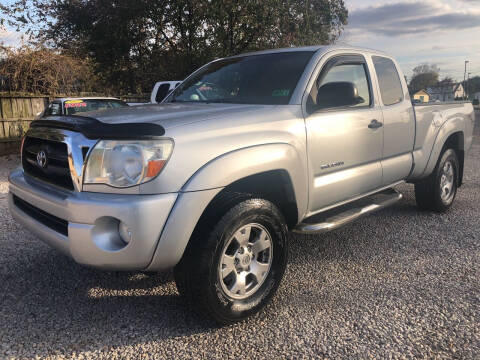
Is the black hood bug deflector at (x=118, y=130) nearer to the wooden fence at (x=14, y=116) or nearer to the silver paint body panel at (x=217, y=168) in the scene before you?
the silver paint body panel at (x=217, y=168)

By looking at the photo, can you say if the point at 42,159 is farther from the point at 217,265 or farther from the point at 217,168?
the point at 217,265

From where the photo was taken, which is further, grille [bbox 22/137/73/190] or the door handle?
the door handle

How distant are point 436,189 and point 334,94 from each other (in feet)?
8.12

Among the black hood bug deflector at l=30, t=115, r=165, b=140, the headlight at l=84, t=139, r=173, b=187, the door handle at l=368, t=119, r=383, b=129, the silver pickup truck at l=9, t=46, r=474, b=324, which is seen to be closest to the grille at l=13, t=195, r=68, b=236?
the silver pickup truck at l=9, t=46, r=474, b=324

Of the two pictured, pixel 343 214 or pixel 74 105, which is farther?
pixel 74 105

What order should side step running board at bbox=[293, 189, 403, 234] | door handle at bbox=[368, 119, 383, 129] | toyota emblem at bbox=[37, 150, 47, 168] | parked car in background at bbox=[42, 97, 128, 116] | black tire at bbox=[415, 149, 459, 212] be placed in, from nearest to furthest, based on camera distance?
toyota emblem at bbox=[37, 150, 47, 168] → side step running board at bbox=[293, 189, 403, 234] → door handle at bbox=[368, 119, 383, 129] → black tire at bbox=[415, 149, 459, 212] → parked car in background at bbox=[42, 97, 128, 116]

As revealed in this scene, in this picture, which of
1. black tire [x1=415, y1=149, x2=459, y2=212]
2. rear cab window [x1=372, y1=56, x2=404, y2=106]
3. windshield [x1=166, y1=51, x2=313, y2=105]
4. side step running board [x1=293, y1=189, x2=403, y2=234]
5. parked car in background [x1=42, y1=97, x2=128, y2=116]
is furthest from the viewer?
parked car in background [x1=42, y1=97, x2=128, y2=116]

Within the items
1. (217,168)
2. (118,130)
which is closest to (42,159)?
(118,130)

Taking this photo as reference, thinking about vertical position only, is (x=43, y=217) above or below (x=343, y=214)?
above

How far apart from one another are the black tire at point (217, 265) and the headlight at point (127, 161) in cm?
49

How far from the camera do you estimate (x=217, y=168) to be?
7.83ft

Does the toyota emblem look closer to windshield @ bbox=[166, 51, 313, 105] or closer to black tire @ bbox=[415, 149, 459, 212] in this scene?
windshield @ bbox=[166, 51, 313, 105]

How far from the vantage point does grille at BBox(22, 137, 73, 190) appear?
2.46 meters

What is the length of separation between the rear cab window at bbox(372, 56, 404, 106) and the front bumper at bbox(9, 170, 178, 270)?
274 cm
